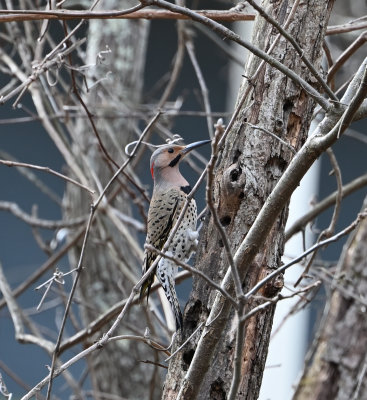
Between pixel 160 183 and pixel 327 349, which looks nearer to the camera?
pixel 160 183

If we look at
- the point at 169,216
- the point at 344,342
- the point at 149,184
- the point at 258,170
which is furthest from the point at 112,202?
the point at 258,170

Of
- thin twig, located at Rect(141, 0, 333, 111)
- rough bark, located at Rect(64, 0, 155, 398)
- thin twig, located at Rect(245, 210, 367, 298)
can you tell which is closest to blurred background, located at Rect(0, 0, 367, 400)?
rough bark, located at Rect(64, 0, 155, 398)

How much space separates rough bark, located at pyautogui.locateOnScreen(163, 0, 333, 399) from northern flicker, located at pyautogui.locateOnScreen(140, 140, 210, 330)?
30.0 inches

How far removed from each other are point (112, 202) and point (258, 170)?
310 centimetres

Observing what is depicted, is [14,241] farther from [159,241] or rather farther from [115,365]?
[159,241]

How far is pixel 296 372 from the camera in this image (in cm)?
788

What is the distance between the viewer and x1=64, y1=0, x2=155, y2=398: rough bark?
555 cm

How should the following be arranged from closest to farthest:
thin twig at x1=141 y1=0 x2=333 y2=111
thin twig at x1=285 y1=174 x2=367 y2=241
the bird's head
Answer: thin twig at x1=141 y1=0 x2=333 y2=111 < thin twig at x1=285 y1=174 x2=367 y2=241 < the bird's head

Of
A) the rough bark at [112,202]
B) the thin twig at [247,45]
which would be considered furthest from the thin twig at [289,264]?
the rough bark at [112,202]

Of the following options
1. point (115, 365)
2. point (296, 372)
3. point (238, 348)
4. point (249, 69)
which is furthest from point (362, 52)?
point (238, 348)

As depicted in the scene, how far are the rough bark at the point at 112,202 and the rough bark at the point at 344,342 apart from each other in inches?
51.2

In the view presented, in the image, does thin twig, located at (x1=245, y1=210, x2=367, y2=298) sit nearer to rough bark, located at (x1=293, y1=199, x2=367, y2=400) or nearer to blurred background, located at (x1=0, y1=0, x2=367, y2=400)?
rough bark, located at (x1=293, y1=199, x2=367, y2=400)

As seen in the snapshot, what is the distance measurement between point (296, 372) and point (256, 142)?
5652 mm

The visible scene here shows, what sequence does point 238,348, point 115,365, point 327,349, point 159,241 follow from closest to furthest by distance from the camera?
point 238,348
point 159,241
point 327,349
point 115,365
